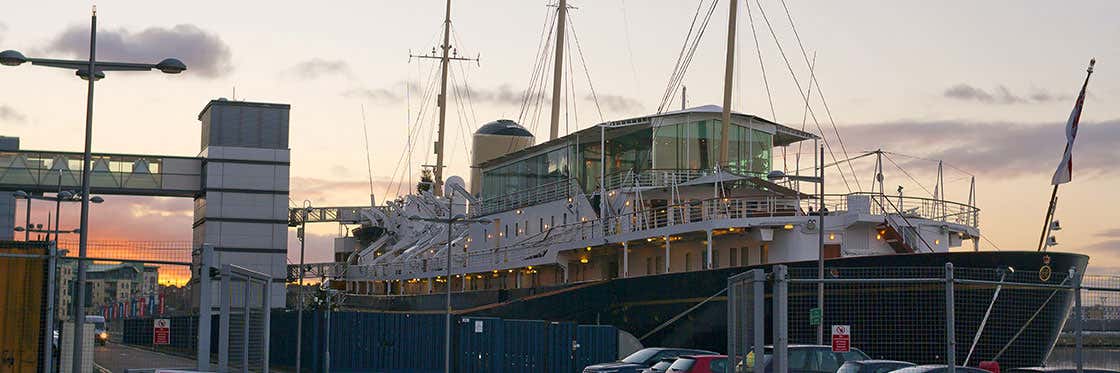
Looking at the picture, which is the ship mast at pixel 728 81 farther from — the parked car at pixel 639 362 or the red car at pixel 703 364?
the red car at pixel 703 364

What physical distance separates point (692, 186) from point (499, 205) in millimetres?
17264

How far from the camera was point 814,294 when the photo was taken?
3625 centimetres

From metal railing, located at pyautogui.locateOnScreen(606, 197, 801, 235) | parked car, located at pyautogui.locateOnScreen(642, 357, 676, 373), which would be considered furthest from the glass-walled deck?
parked car, located at pyautogui.locateOnScreen(642, 357, 676, 373)

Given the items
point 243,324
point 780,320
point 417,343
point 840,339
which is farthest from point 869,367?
point 417,343

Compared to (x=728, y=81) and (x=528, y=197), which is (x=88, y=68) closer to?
(x=728, y=81)

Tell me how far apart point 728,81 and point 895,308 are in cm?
2059

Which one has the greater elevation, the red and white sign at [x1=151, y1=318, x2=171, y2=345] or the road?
the red and white sign at [x1=151, y1=318, x2=171, y2=345]

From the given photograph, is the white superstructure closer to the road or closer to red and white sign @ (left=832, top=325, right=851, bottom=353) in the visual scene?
red and white sign @ (left=832, top=325, right=851, bottom=353)

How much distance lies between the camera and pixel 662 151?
53125 millimetres

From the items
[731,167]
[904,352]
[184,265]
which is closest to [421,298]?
[731,167]

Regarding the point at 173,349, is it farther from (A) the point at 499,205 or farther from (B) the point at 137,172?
(A) the point at 499,205

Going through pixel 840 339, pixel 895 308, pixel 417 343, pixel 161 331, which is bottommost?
pixel 417 343

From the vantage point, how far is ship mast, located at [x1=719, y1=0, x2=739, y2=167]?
4938cm

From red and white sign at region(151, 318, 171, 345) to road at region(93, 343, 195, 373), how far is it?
1462 millimetres
